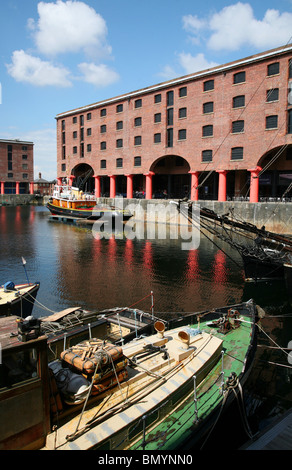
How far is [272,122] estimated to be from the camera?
42094 millimetres

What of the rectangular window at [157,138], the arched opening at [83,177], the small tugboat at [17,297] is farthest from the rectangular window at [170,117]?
the small tugboat at [17,297]

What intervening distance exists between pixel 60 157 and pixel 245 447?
73688 millimetres

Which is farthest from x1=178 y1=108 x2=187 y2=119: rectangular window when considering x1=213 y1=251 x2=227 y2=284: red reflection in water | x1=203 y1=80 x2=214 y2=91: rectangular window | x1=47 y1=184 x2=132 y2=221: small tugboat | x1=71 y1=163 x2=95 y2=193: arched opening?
x1=213 y1=251 x2=227 y2=284: red reflection in water

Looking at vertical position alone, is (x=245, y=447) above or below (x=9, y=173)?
below

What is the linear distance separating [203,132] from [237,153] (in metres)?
6.71

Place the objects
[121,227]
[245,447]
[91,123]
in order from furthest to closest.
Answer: [91,123], [121,227], [245,447]

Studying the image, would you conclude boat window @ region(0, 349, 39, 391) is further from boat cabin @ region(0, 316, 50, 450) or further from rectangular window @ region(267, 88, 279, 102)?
rectangular window @ region(267, 88, 279, 102)

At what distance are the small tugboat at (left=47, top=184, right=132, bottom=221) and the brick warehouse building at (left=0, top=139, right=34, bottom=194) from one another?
43.6 meters

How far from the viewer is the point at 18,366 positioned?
5.61 m

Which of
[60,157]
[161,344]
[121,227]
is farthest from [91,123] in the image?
[161,344]

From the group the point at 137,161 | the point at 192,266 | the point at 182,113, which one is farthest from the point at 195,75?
the point at 192,266

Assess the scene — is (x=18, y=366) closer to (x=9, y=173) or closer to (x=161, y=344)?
(x=161, y=344)

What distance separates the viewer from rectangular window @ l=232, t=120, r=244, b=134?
4482 cm

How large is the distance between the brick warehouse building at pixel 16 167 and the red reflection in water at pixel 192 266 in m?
86.7
